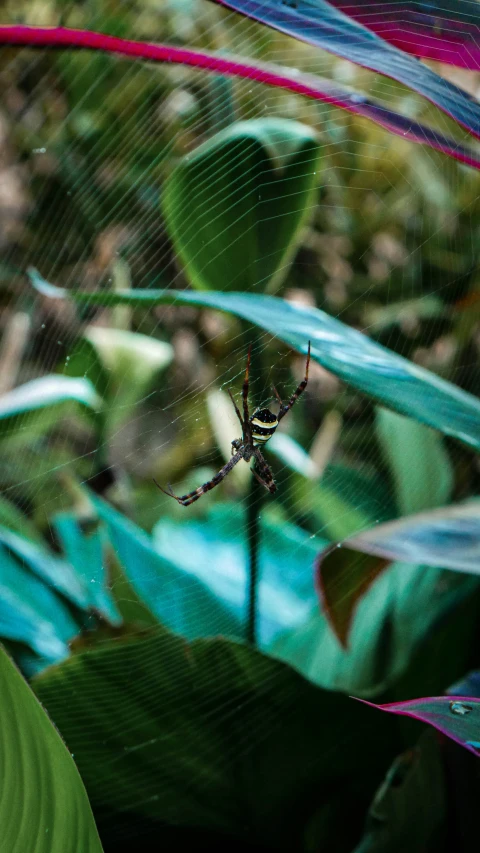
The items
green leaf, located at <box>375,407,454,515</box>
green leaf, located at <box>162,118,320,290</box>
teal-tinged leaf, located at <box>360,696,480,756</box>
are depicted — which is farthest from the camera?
green leaf, located at <box>375,407,454,515</box>

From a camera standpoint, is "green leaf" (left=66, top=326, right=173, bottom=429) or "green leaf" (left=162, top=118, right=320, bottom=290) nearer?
"green leaf" (left=162, top=118, right=320, bottom=290)

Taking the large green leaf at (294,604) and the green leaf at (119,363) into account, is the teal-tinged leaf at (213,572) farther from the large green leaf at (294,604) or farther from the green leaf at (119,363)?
the green leaf at (119,363)

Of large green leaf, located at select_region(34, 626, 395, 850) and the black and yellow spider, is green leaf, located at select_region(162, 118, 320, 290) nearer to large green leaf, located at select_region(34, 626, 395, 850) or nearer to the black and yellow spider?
the black and yellow spider

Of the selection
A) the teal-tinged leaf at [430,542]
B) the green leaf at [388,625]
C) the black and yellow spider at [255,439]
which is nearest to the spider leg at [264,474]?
the black and yellow spider at [255,439]

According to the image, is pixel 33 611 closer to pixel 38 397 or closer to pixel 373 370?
pixel 38 397

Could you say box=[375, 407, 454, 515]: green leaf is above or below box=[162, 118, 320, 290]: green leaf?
below

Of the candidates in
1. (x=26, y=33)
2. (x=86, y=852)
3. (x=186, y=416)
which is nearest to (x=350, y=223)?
(x=186, y=416)

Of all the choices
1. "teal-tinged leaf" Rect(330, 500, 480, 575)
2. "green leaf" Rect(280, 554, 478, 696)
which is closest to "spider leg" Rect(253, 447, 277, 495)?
"green leaf" Rect(280, 554, 478, 696)

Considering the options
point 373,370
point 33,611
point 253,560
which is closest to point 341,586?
point 253,560
